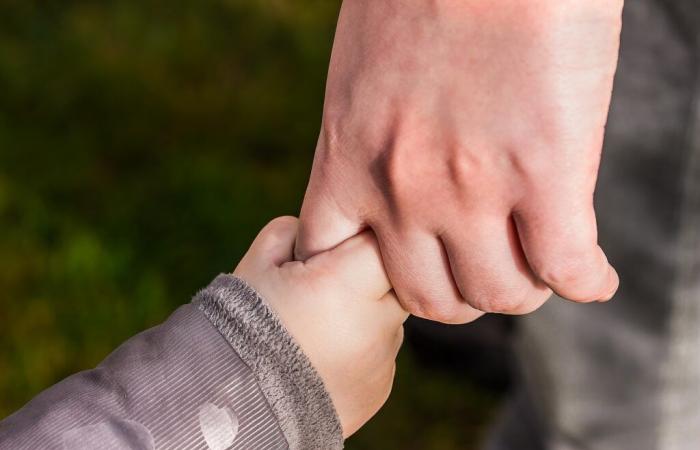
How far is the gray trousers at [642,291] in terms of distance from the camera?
4.04 ft

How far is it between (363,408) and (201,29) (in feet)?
5.57

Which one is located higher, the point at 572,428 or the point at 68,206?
the point at 68,206

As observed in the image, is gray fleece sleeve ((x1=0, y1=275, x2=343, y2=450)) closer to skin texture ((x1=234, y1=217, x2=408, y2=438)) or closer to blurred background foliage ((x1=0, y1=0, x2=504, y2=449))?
skin texture ((x1=234, y1=217, x2=408, y2=438))

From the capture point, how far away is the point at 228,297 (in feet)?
2.79

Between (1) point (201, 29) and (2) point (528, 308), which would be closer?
(2) point (528, 308)

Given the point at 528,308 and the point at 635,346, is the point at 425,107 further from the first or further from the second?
the point at 635,346

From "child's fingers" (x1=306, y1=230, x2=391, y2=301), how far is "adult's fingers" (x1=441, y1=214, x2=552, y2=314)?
7cm

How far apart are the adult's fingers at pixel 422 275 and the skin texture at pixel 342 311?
0.02 meters

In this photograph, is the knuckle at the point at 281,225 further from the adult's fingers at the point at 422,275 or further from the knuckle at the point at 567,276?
the knuckle at the point at 567,276

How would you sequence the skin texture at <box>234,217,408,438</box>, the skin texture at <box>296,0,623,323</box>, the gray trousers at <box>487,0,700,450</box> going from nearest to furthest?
the skin texture at <box>296,0,623,323</box> → the skin texture at <box>234,217,408,438</box> → the gray trousers at <box>487,0,700,450</box>

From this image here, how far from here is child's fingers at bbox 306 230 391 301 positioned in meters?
0.85

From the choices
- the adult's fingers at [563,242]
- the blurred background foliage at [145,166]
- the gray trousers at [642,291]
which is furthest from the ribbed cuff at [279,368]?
the blurred background foliage at [145,166]

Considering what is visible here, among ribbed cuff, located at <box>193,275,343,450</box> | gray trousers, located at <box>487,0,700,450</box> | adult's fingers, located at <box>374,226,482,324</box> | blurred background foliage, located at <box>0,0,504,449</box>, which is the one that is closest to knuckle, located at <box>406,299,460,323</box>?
adult's fingers, located at <box>374,226,482,324</box>

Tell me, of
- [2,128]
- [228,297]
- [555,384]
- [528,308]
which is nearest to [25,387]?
[2,128]
